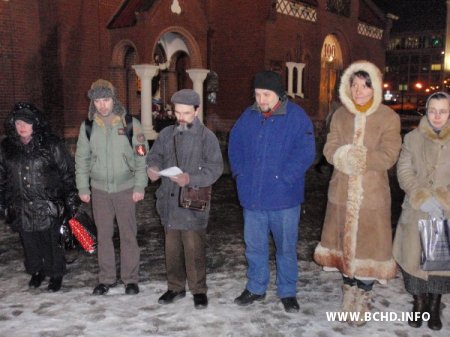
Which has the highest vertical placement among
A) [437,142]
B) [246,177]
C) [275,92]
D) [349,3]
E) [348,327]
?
[349,3]

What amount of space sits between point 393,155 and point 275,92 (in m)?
1.09

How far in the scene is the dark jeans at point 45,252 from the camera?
4625 mm

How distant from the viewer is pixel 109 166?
4.34m

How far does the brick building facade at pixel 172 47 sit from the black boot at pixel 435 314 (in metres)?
10.9

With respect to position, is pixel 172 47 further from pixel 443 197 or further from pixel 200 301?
pixel 443 197

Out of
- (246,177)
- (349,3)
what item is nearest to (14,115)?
(246,177)

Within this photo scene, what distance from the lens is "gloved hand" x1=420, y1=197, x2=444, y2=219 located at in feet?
11.9

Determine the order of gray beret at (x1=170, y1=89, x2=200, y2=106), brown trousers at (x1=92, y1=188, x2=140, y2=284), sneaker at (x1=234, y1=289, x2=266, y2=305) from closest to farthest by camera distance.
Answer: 1. gray beret at (x1=170, y1=89, x2=200, y2=106)
2. sneaker at (x1=234, y1=289, x2=266, y2=305)
3. brown trousers at (x1=92, y1=188, x2=140, y2=284)

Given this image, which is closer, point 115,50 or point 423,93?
A: point 115,50

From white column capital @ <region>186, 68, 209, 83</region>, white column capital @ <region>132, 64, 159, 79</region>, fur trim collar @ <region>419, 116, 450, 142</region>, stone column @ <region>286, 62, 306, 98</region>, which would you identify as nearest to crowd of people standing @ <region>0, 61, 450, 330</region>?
fur trim collar @ <region>419, 116, 450, 142</region>

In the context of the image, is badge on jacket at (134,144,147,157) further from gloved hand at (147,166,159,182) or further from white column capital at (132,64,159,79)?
white column capital at (132,64,159,79)

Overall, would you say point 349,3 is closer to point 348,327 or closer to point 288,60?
point 288,60

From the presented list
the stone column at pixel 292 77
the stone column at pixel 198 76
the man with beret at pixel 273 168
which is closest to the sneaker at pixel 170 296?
the man with beret at pixel 273 168

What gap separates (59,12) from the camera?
475 inches
